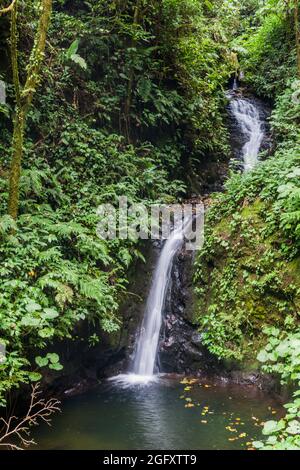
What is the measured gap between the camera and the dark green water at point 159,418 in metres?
5.12

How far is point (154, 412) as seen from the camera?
6027 millimetres

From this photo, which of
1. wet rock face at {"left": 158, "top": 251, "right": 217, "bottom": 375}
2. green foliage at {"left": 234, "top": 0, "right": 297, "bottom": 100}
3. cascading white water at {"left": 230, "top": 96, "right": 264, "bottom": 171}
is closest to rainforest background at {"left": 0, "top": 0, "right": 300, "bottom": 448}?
green foliage at {"left": 234, "top": 0, "right": 297, "bottom": 100}

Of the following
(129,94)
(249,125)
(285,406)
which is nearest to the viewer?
(285,406)

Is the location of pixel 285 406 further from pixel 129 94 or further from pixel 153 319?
pixel 129 94

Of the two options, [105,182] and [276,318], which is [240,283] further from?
[105,182]

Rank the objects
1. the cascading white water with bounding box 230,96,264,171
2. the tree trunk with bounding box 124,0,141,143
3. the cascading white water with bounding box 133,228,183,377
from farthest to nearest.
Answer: the cascading white water with bounding box 230,96,264,171 < the tree trunk with bounding box 124,0,141,143 < the cascading white water with bounding box 133,228,183,377

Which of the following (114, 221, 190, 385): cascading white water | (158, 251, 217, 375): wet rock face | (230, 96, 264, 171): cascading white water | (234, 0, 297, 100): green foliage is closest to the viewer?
(158, 251, 217, 375): wet rock face

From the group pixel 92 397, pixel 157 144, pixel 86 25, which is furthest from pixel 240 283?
pixel 86 25

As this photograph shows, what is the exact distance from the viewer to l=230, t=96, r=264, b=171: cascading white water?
12.9 meters

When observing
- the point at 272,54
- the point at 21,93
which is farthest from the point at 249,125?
the point at 21,93

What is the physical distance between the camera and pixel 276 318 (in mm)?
6656

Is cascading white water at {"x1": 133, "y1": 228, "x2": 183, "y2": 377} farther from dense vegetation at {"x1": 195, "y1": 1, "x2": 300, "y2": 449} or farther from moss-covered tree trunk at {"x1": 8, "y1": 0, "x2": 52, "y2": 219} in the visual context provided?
moss-covered tree trunk at {"x1": 8, "y1": 0, "x2": 52, "y2": 219}

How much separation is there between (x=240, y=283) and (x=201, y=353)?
57.5 inches

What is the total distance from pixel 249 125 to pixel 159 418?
10.8m
